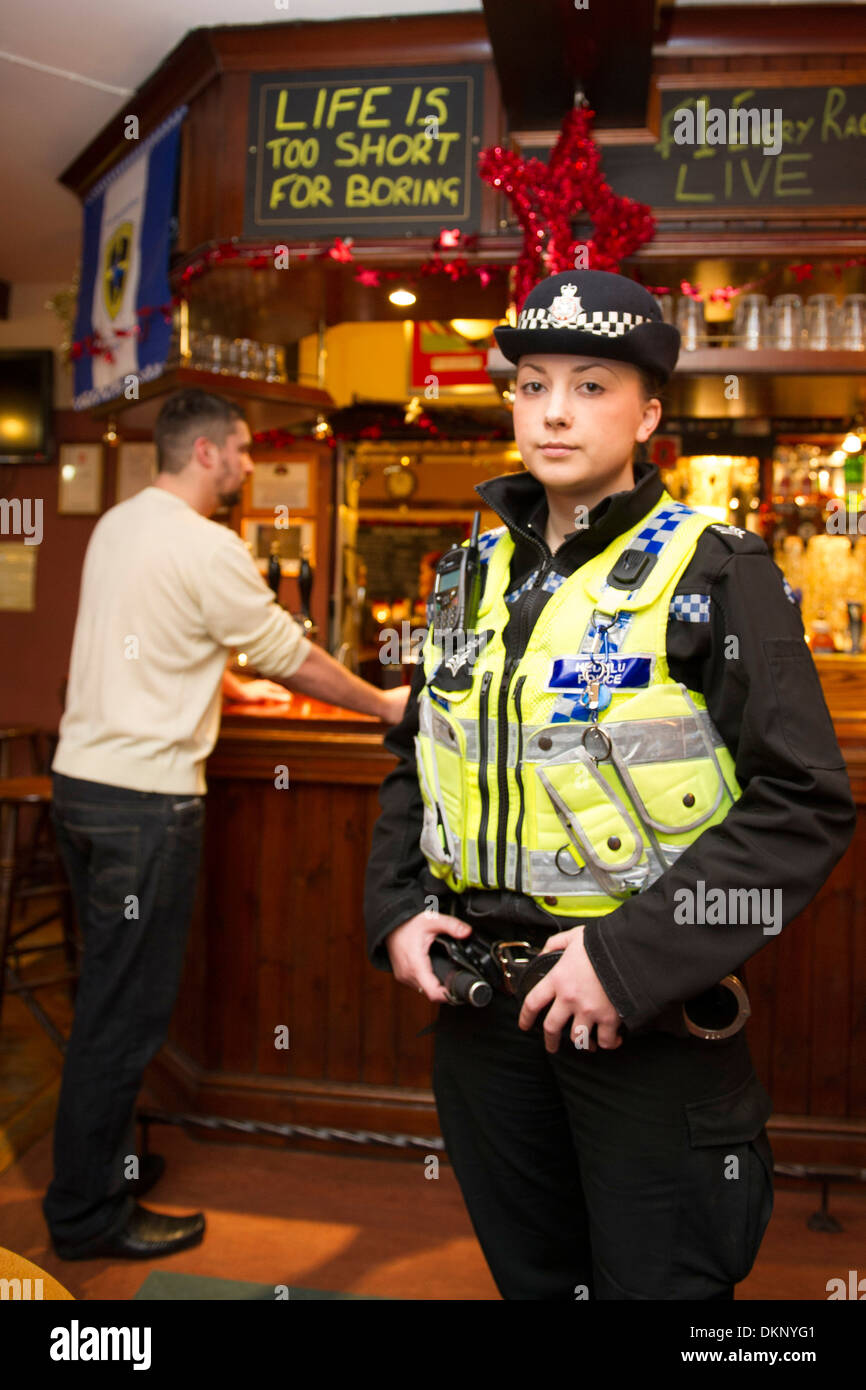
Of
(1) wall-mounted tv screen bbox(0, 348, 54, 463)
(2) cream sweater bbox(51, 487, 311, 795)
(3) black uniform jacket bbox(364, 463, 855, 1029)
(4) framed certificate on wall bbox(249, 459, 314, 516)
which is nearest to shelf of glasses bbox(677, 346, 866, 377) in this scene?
(2) cream sweater bbox(51, 487, 311, 795)

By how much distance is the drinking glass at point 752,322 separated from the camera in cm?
312

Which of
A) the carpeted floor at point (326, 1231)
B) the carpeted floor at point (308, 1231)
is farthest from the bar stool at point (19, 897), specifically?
the carpeted floor at point (326, 1231)

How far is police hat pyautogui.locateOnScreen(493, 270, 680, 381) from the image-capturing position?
1.22 meters

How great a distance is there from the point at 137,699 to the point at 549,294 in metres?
1.32

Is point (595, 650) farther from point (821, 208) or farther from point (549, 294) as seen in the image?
point (821, 208)

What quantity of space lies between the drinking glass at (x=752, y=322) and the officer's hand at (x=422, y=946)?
7.89ft

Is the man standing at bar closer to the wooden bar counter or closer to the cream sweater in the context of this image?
the cream sweater

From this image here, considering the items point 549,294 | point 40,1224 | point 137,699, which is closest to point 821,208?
point 549,294

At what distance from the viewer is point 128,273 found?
11.9ft

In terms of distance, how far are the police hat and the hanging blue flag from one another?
245cm

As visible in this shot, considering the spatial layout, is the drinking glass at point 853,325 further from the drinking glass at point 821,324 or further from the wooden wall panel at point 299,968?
the wooden wall panel at point 299,968

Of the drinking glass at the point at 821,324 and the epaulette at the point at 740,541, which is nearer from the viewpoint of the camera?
the epaulette at the point at 740,541

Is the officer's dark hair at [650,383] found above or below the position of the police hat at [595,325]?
below

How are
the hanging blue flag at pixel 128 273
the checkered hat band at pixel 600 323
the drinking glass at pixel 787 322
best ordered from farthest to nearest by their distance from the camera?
the hanging blue flag at pixel 128 273, the drinking glass at pixel 787 322, the checkered hat band at pixel 600 323
